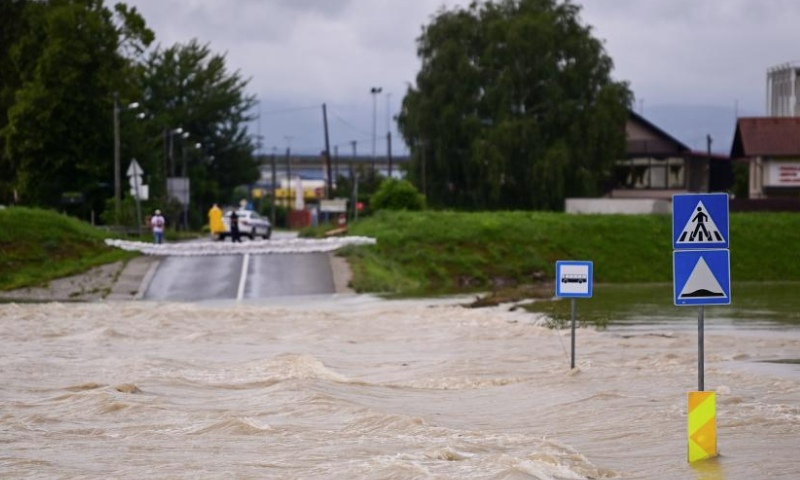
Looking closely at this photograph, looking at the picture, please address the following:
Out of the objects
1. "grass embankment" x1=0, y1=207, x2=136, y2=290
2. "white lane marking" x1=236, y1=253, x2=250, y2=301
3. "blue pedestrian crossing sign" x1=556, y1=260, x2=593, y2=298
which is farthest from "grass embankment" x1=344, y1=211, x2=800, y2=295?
"blue pedestrian crossing sign" x1=556, y1=260, x2=593, y2=298

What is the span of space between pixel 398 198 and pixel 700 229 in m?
51.6

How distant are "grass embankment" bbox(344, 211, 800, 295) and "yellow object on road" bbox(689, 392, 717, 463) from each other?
31.8m

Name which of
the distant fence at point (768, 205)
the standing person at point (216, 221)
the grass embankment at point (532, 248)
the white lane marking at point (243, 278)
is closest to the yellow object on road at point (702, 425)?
the white lane marking at point (243, 278)

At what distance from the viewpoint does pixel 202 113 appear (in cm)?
10781

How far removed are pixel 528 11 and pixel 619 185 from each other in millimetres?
21366

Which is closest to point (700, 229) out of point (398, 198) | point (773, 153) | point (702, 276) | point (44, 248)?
point (702, 276)

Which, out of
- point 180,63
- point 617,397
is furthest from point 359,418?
point 180,63

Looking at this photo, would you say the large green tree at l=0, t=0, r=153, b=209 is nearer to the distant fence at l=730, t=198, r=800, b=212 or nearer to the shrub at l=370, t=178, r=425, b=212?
the shrub at l=370, t=178, r=425, b=212

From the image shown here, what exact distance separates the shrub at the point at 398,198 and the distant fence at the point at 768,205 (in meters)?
14.1

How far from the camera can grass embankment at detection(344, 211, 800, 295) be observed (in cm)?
4747

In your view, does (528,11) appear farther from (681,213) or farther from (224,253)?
(681,213)

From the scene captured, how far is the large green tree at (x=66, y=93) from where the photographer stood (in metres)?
69.6

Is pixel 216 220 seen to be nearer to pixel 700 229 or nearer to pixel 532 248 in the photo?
pixel 532 248

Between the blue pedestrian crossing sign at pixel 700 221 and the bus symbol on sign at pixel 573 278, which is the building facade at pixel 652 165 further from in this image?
the blue pedestrian crossing sign at pixel 700 221
